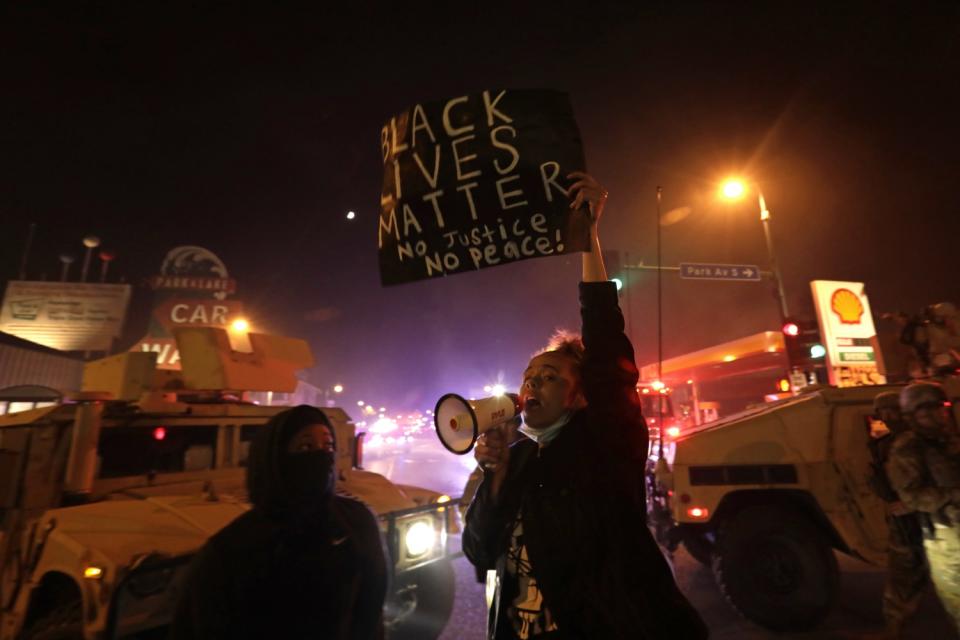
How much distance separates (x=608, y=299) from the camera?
201 centimetres

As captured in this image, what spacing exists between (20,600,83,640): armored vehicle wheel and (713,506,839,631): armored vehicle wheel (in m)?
5.57

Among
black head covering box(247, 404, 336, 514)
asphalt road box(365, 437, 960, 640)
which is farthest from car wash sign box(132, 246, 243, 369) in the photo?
black head covering box(247, 404, 336, 514)

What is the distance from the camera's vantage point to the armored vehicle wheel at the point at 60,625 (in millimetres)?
2818

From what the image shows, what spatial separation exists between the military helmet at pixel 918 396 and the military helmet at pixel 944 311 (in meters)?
2.76

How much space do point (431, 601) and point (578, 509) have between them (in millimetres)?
3727

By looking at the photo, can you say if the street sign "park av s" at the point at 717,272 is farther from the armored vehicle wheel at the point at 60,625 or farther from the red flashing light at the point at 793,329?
the armored vehicle wheel at the point at 60,625

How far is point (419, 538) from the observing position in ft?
13.8

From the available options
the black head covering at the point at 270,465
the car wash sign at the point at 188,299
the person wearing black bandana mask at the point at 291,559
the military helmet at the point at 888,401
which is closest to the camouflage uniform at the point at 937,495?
the military helmet at the point at 888,401

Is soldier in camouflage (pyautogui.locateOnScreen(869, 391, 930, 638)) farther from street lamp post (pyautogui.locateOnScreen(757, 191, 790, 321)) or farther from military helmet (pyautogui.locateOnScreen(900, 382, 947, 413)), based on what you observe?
street lamp post (pyautogui.locateOnScreen(757, 191, 790, 321))

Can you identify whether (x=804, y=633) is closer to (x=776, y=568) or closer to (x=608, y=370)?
(x=776, y=568)

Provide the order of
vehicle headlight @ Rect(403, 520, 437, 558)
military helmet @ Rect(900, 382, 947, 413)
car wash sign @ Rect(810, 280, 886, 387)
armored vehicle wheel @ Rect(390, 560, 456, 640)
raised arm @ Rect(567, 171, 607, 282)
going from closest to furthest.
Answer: raised arm @ Rect(567, 171, 607, 282), military helmet @ Rect(900, 382, 947, 413), vehicle headlight @ Rect(403, 520, 437, 558), armored vehicle wheel @ Rect(390, 560, 456, 640), car wash sign @ Rect(810, 280, 886, 387)

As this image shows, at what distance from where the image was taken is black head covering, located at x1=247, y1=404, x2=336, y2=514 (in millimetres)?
1745

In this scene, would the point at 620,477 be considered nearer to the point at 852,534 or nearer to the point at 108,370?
the point at 852,534

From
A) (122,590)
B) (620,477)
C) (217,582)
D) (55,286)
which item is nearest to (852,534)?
(620,477)
